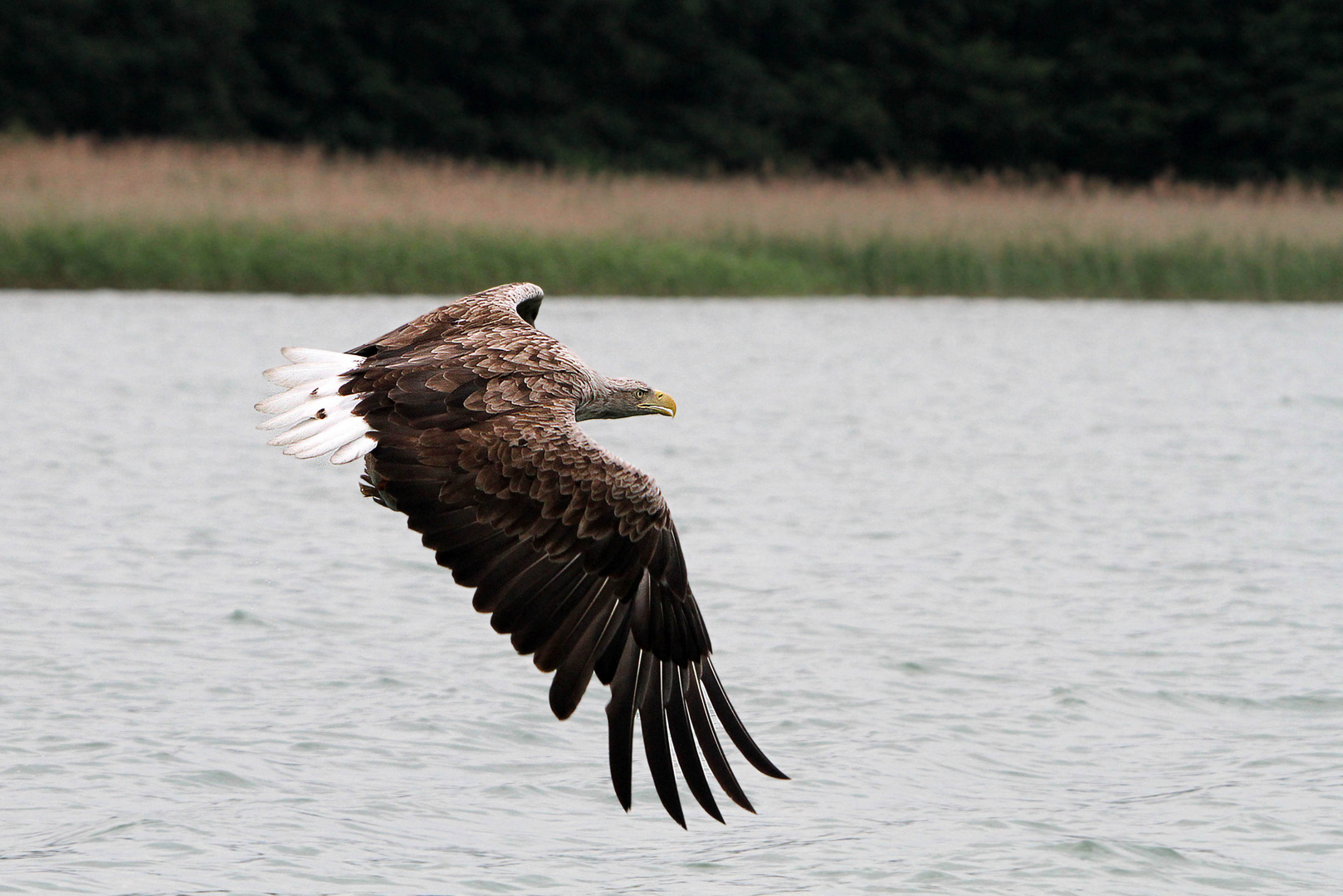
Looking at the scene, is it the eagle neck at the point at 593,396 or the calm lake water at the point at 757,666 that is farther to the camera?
the eagle neck at the point at 593,396

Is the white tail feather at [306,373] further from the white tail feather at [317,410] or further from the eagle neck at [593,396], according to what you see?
the eagle neck at [593,396]

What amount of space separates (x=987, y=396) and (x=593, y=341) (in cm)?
371

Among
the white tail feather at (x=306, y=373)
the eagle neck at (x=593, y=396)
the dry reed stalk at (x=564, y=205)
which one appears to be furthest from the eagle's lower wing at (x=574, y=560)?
the dry reed stalk at (x=564, y=205)

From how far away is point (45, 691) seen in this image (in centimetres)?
630

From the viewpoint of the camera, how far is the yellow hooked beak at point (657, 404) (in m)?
6.25

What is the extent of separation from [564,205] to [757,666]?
1488 cm

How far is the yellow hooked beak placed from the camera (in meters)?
6.25

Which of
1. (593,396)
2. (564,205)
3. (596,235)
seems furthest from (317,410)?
(564,205)

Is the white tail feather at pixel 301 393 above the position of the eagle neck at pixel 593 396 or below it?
above

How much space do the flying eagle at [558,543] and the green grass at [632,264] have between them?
45.0 ft

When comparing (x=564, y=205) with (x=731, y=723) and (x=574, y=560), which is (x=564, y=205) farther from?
(x=731, y=723)

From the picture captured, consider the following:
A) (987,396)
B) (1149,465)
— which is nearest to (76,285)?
(987,396)

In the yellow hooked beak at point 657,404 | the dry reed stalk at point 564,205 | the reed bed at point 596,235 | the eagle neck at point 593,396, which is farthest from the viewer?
the dry reed stalk at point 564,205

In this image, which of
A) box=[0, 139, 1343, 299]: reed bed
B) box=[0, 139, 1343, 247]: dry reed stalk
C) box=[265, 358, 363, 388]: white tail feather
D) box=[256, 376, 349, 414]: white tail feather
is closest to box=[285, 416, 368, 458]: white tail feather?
box=[256, 376, 349, 414]: white tail feather
